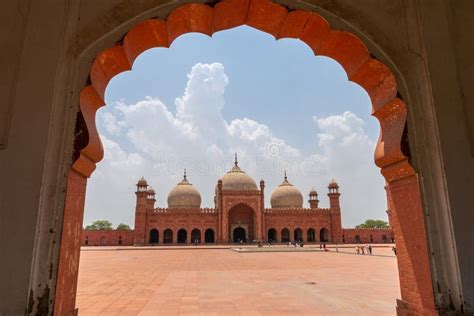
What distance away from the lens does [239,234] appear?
4125 cm

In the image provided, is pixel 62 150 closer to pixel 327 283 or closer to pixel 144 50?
pixel 144 50

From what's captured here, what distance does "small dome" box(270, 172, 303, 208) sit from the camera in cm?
4444

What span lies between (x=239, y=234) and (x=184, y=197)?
26.7ft

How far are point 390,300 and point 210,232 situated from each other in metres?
35.2

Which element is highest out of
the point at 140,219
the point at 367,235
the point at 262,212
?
the point at 262,212

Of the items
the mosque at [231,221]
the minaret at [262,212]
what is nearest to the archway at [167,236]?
the mosque at [231,221]

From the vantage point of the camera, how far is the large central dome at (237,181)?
41406mm

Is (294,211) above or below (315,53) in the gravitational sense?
above

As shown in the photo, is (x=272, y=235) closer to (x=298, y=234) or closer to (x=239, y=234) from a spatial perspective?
(x=298, y=234)

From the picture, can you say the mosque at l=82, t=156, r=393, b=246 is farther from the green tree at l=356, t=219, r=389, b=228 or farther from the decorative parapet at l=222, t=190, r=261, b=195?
the green tree at l=356, t=219, r=389, b=228

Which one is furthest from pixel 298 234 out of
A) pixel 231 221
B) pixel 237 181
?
pixel 237 181

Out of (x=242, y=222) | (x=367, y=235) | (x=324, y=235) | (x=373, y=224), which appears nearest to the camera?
(x=242, y=222)

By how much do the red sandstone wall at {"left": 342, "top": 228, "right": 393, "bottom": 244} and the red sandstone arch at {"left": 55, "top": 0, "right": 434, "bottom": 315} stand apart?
134 feet

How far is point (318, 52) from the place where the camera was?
3984 millimetres
